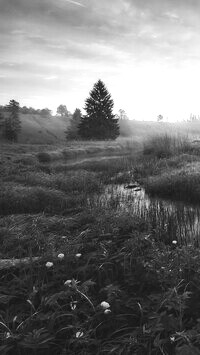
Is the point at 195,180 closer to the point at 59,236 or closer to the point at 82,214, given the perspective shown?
the point at 82,214

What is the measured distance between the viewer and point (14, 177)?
12.3m

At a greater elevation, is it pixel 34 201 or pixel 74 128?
pixel 74 128

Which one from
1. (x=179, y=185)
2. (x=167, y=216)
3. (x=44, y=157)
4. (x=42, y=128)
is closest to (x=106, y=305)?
(x=167, y=216)

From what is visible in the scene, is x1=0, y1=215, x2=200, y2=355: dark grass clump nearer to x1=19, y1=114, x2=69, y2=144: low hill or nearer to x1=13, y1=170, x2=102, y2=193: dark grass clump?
x1=13, y1=170, x2=102, y2=193: dark grass clump

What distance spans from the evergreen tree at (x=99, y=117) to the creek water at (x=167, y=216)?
138 ft

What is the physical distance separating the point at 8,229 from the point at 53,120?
Answer: 95.0 meters

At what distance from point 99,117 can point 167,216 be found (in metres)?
46.3

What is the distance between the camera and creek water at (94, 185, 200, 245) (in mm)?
5566

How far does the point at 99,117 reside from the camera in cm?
5166

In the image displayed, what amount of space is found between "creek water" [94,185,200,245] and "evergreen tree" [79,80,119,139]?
42.0 m

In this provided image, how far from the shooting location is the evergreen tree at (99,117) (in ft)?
169

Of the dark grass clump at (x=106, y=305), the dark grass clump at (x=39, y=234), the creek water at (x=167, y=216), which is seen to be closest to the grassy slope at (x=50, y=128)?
the creek water at (x=167, y=216)

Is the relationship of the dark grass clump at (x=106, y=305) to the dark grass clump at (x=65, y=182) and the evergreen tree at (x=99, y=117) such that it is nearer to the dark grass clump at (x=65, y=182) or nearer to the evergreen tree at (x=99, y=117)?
the dark grass clump at (x=65, y=182)

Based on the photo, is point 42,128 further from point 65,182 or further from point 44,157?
point 65,182
